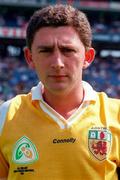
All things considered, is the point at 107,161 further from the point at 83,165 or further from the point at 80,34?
the point at 80,34

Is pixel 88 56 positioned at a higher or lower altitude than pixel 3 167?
higher

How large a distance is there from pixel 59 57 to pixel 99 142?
367 mm

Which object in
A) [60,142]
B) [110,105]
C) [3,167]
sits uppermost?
[110,105]

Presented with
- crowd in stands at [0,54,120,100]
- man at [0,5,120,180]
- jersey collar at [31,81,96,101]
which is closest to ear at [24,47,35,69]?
man at [0,5,120,180]

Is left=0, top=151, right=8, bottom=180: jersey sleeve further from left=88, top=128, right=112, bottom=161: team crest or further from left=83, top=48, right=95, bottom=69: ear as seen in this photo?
left=83, top=48, right=95, bottom=69: ear

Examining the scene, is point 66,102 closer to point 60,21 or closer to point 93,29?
point 60,21

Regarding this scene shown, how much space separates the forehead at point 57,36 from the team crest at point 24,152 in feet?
1.28

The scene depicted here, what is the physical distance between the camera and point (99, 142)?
1.91 m

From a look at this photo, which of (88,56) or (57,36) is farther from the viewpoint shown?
(88,56)

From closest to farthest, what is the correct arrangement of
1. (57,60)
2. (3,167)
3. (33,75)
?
(57,60)
(3,167)
(33,75)

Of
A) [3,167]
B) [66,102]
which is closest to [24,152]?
[3,167]

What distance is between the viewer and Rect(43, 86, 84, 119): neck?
6.50 feet

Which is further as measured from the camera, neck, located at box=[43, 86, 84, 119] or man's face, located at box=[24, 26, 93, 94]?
neck, located at box=[43, 86, 84, 119]

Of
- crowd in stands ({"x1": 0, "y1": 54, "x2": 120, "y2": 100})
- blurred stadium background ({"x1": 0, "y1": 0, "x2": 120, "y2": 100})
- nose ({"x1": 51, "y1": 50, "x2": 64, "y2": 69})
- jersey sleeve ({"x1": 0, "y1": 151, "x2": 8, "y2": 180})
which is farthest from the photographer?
blurred stadium background ({"x1": 0, "y1": 0, "x2": 120, "y2": 100})
